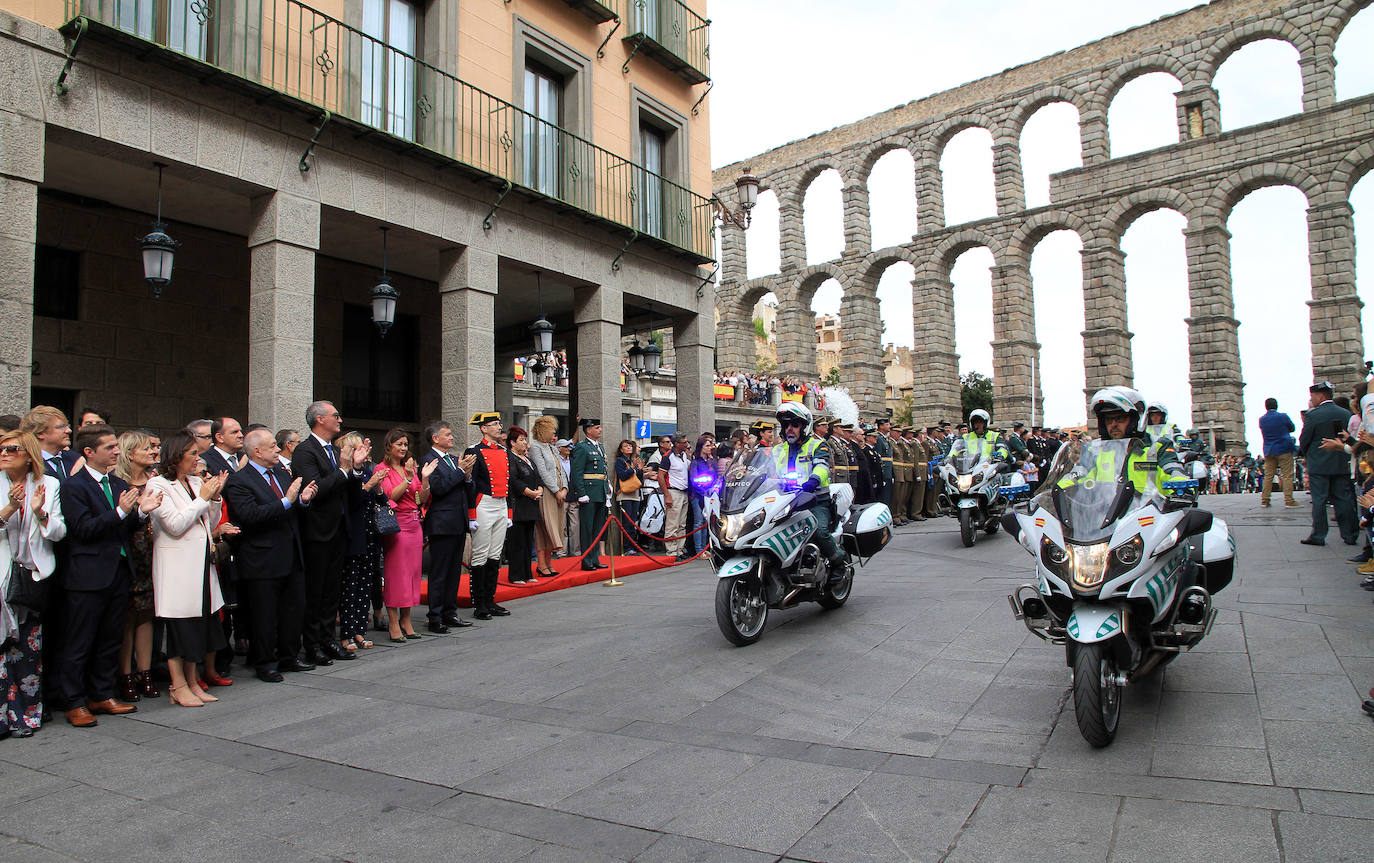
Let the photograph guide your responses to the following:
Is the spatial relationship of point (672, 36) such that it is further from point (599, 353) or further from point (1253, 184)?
point (1253, 184)

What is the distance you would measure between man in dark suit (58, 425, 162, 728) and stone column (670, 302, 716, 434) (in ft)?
35.8

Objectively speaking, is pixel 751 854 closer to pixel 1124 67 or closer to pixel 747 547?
pixel 747 547

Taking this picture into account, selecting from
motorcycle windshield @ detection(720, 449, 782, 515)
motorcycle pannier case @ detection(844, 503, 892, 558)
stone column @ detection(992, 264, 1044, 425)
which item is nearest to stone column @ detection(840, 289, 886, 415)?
stone column @ detection(992, 264, 1044, 425)

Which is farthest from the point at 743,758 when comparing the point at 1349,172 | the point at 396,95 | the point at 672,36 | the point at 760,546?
the point at 1349,172

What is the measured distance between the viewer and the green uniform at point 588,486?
1118cm

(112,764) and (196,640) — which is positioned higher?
(196,640)

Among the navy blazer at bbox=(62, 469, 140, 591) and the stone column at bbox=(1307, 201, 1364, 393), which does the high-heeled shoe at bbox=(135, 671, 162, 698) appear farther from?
the stone column at bbox=(1307, 201, 1364, 393)

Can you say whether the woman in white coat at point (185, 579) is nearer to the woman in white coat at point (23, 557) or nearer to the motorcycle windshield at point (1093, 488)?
the woman in white coat at point (23, 557)

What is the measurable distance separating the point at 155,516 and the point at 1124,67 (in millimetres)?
38765

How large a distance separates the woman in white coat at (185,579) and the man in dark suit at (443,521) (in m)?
2.10

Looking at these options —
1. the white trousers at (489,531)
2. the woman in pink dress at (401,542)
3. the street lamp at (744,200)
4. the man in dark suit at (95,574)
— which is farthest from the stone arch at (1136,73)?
the man in dark suit at (95,574)

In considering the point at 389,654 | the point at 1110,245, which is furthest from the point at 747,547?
the point at 1110,245

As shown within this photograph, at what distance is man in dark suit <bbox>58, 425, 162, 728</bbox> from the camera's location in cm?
501

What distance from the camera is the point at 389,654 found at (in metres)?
6.80
